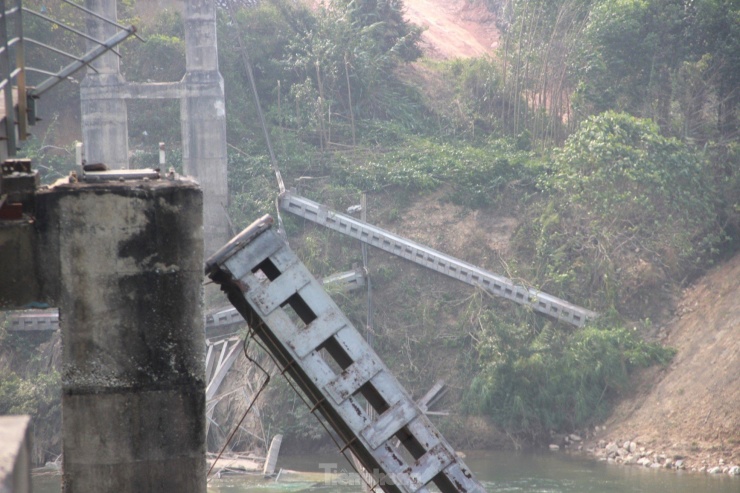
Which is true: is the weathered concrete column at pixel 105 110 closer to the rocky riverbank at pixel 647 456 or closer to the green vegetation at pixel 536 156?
the green vegetation at pixel 536 156

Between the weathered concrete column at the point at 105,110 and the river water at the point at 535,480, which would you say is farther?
the weathered concrete column at the point at 105,110

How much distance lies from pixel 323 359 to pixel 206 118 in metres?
20.6

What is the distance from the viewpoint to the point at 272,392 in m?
22.1

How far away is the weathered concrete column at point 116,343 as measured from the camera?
4.90 metres

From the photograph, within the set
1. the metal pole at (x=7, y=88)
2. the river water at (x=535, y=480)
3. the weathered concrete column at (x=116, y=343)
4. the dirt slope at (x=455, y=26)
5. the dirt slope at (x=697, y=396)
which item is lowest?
the river water at (x=535, y=480)

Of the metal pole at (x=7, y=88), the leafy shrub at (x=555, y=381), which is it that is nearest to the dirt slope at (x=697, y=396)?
the leafy shrub at (x=555, y=381)

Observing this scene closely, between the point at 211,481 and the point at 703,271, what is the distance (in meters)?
12.8

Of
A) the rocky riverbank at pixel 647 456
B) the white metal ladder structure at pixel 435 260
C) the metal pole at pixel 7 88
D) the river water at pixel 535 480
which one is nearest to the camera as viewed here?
the metal pole at pixel 7 88

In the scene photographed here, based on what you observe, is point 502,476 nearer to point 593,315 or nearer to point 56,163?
point 593,315

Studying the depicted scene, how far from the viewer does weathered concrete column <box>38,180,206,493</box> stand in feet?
16.1

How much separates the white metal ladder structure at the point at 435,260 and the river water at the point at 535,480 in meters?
3.85

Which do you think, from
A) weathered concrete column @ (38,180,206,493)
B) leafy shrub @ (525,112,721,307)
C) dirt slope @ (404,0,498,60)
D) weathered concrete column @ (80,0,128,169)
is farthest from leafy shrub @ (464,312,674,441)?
dirt slope @ (404,0,498,60)

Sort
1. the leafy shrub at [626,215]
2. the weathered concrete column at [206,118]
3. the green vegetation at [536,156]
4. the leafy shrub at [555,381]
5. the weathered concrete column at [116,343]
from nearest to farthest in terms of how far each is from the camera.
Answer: the weathered concrete column at [116,343] → the leafy shrub at [555,381] → the green vegetation at [536,156] → the leafy shrub at [626,215] → the weathered concrete column at [206,118]

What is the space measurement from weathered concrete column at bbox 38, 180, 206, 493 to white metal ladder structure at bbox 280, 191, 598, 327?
61.7ft
